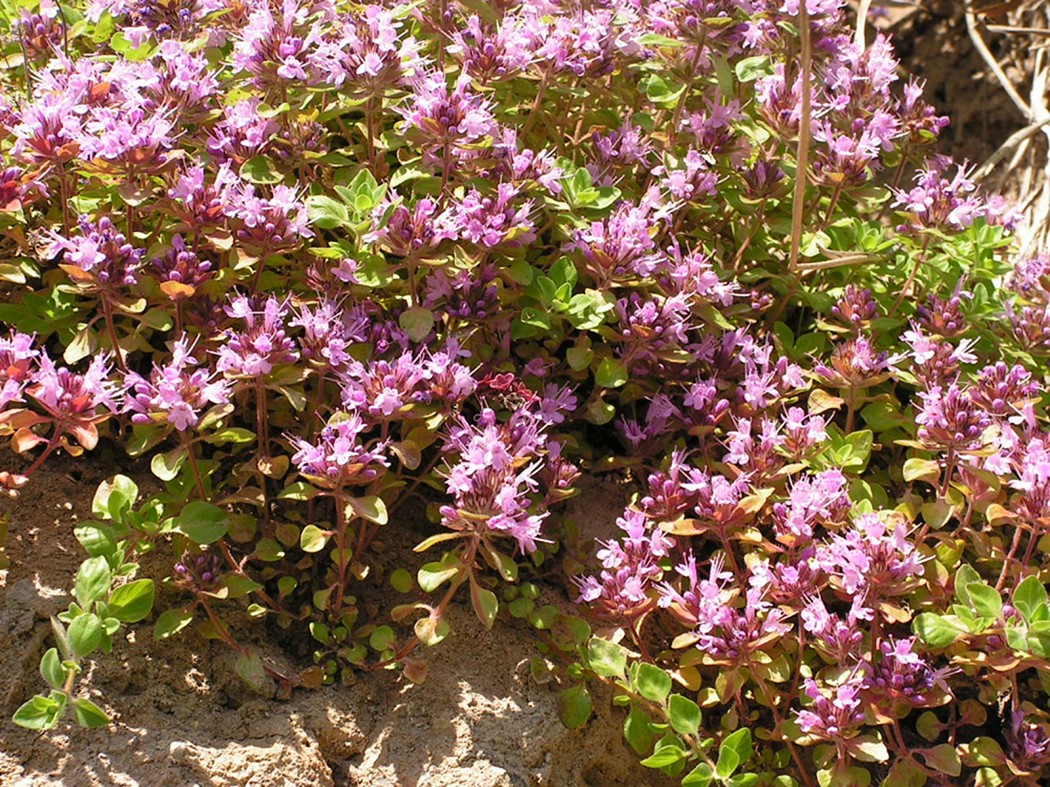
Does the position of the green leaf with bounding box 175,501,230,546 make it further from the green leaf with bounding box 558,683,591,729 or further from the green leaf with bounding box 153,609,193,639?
the green leaf with bounding box 558,683,591,729

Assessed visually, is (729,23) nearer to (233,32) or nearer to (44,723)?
(233,32)

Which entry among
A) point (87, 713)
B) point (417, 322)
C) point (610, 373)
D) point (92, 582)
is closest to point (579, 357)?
point (610, 373)

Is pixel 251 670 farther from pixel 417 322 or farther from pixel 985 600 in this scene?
pixel 985 600

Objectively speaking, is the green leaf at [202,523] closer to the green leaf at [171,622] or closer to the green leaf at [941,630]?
the green leaf at [171,622]

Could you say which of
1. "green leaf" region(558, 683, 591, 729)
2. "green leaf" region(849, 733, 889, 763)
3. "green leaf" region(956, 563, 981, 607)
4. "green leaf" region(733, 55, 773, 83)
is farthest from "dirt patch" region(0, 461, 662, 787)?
"green leaf" region(733, 55, 773, 83)

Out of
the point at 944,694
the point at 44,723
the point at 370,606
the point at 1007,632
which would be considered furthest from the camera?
the point at 370,606

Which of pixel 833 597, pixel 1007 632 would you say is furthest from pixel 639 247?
pixel 1007 632
